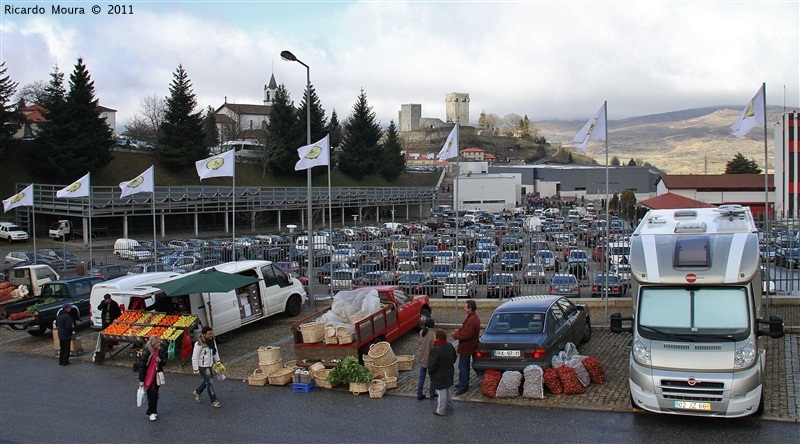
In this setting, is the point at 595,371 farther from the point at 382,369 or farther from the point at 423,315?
the point at 423,315

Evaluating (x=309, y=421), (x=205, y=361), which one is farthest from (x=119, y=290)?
(x=309, y=421)

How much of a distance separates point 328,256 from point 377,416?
11606mm

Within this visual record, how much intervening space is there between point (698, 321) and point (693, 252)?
1.05 metres

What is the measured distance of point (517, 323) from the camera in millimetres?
10922

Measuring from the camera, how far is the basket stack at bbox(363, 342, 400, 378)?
36.2 feet

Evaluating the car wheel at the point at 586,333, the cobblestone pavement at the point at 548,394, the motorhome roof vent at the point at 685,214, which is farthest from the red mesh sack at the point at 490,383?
the motorhome roof vent at the point at 685,214

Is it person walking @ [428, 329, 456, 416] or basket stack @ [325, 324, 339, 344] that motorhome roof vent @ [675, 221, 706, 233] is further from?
basket stack @ [325, 324, 339, 344]

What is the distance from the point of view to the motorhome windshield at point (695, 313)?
8469 millimetres

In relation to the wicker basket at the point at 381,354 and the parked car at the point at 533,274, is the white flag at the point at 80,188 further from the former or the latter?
the parked car at the point at 533,274

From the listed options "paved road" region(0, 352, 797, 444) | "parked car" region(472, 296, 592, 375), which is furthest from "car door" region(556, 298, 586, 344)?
"paved road" region(0, 352, 797, 444)

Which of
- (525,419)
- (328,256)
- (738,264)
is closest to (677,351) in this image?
(738,264)

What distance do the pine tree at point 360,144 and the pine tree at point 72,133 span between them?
35409 mm

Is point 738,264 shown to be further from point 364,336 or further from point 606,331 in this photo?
point 364,336

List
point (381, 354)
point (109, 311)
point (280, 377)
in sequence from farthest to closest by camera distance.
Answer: point (109, 311) < point (280, 377) < point (381, 354)
